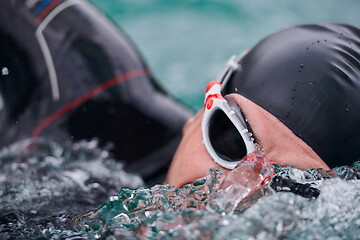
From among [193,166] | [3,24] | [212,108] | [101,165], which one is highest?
[3,24]

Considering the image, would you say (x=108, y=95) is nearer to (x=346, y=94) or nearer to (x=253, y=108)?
(x=253, y=108)

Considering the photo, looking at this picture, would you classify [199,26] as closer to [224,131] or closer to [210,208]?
[224,131]

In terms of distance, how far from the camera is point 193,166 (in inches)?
69.3

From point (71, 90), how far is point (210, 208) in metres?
1.36

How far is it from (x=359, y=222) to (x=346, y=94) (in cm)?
42

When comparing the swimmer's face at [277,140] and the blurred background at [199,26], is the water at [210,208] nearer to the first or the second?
the swimmer's face at [277,140]

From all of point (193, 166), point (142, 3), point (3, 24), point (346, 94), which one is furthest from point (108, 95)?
point (142, 3)

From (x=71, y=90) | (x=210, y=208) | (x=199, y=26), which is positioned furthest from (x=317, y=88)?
(x=199, y=26)

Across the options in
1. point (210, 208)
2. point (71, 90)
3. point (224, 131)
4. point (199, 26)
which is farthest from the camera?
point (199, 26)

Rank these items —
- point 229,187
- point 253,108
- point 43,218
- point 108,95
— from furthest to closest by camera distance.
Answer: point 108,95
point 43,218
point 253,108
point 229,187

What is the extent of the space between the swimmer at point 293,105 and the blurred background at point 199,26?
3.26 metres

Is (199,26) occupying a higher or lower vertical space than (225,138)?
higher

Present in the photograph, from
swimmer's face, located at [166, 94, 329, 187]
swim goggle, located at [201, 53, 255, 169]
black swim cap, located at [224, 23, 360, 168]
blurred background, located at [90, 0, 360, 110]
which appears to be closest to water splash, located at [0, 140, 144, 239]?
swim goggle, located at [201, 53, 255, 169]

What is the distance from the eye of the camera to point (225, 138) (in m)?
1.65
